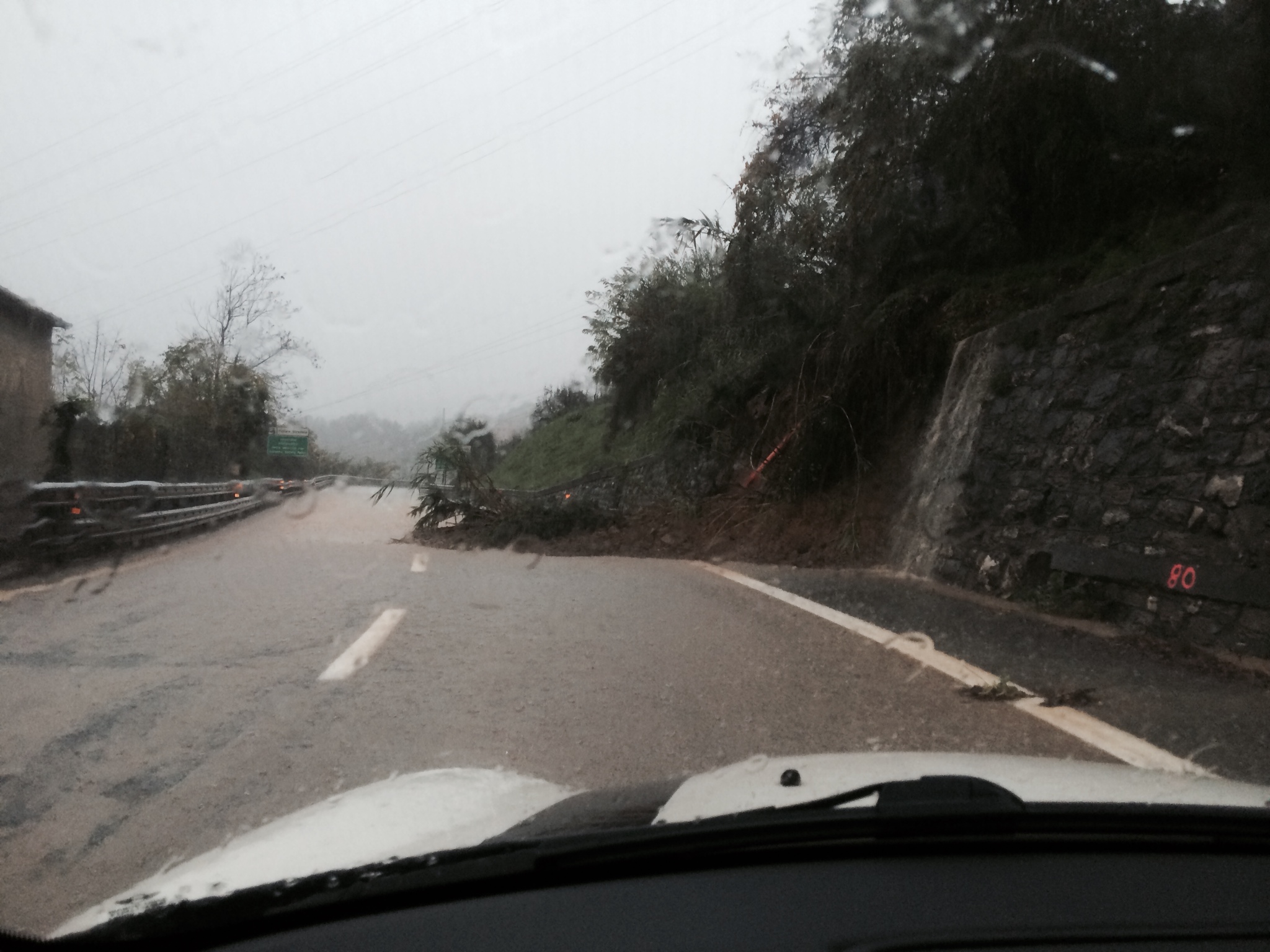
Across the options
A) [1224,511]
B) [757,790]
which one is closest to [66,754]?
[757,790]

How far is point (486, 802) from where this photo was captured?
120 inches

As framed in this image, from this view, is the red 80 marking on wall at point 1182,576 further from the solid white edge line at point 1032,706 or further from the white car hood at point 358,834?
the white car hood at point 358,834

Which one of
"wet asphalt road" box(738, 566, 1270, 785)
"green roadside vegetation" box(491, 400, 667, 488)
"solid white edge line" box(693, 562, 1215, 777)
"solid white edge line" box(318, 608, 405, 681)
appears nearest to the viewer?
"solid white edge line" box(693, 562, 1215, 777)

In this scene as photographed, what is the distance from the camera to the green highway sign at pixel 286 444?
32219mm

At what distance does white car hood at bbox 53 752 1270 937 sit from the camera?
2305 millimetres

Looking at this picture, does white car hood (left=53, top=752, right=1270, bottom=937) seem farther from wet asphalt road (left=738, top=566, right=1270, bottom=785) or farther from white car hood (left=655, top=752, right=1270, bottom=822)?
wet asphalt road (left=738, top=566, right=1270, bottom=785)

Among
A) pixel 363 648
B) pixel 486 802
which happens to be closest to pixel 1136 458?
pixel 363 648

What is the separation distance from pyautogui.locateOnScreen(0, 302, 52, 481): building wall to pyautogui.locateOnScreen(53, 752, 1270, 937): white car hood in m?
13.1

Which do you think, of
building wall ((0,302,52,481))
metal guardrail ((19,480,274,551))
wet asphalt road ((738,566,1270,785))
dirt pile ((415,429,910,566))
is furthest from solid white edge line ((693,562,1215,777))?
building wall ((0,302,52,481))

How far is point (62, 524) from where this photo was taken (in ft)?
44.0

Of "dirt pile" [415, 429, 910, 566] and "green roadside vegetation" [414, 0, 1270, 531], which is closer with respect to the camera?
"green roadside vegetation" [414, 0, 1270, 531]

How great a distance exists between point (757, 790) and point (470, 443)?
17152mm

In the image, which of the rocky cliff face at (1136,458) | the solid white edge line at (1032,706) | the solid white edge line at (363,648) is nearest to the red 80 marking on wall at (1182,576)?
the rocky cliff face at (1136,458)

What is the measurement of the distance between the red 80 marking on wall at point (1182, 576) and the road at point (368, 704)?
2.17 m
